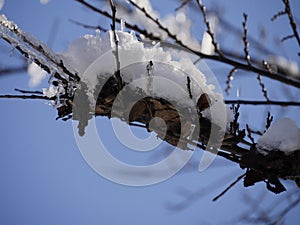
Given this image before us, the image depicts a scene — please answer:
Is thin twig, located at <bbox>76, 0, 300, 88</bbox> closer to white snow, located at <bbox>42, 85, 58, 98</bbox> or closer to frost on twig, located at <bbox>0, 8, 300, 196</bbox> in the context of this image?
frost on twig, located at <bbox>0, 8, 300, 196</bbox>

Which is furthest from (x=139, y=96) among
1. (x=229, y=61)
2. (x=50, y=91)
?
(x=229, y=61)

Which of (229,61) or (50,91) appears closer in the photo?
(50,91)

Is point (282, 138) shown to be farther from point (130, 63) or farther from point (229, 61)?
point (130, 63)

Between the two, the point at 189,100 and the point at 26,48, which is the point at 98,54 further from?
the point at 189,100

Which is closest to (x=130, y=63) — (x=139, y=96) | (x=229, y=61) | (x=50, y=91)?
(x=139, y=96)

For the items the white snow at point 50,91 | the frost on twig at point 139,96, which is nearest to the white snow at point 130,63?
the frost on twig at point 139,96

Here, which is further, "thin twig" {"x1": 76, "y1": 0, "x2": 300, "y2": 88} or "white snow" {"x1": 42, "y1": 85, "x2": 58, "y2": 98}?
"thin twig" {"x1": 76, "y1": 0, "x2": 300, "y2": 88}

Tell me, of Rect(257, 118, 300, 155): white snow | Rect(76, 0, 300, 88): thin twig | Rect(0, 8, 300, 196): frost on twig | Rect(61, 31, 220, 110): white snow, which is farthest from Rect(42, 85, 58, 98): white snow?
Rect(257, 118, 300, 155): white snow

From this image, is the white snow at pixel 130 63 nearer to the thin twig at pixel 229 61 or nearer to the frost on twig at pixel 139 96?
the frost on twig at pixel 139 96

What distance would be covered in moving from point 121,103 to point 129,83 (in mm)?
72

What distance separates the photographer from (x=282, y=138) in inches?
38.7

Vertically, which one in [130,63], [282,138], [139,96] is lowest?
[282,138]

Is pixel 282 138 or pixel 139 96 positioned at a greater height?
pixel 139 96

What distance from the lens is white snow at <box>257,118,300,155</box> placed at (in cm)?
95
